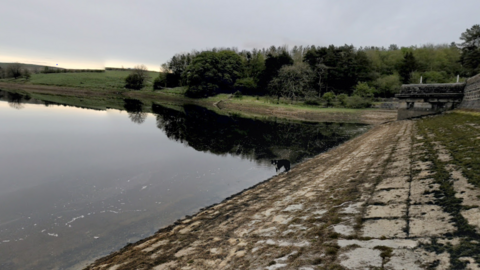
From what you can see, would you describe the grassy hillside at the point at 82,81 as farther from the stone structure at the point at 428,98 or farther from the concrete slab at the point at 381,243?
the concrete slab at the point at 381,243

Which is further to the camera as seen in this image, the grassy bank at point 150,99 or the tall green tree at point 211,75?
the tall green tree at point 211,75

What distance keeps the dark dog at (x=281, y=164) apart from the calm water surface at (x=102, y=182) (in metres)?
0.36

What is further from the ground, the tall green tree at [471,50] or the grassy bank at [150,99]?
the tall green tree at [471,50]

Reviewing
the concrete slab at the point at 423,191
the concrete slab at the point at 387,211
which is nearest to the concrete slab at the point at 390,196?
the concrete slab at the point at 423,191

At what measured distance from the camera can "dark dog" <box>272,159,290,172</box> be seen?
498 inches

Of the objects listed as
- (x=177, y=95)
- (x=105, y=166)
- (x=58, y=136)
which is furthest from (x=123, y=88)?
(x=105, y=166)

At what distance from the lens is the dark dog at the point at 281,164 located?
41.5 ft

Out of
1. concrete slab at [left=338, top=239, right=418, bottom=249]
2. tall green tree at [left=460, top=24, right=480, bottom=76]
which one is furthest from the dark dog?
tall green tree at [left=460, top=24, right=480, bottom=76]

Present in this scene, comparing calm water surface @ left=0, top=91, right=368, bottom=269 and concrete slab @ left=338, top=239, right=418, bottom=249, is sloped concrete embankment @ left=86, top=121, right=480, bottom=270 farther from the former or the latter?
calm water surface @ left=0, top=91, right=368, bottom=269

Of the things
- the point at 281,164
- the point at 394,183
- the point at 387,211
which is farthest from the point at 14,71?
the point at 387,211

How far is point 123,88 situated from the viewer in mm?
85625

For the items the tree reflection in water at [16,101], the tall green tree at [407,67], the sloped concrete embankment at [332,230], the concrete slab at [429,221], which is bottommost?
the sloped concrete embankment at [332,230]

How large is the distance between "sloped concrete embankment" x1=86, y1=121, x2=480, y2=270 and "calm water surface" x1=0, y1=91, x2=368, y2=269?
121 cm

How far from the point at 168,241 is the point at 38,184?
7206 millimetres
